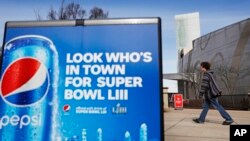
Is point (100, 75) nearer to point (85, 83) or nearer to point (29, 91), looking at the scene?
point (85, 83)

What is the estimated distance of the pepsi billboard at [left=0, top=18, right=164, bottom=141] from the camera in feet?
10.5

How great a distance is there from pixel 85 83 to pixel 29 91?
55 centimetres

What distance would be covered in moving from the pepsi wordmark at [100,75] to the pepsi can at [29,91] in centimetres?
16

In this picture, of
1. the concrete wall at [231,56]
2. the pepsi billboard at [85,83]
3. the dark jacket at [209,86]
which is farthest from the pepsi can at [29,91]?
the concrete wall at [231,56]

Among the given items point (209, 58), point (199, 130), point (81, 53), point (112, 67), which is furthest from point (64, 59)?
point (209, 58)

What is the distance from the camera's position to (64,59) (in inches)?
132

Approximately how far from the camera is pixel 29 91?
11.0 feet

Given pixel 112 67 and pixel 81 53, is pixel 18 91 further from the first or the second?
pixel 112 67

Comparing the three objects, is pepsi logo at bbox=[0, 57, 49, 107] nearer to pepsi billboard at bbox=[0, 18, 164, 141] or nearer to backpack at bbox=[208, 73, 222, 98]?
pepsi billboard at bbox=[0, 18, 164, 141]

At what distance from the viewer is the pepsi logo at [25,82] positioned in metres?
3.33

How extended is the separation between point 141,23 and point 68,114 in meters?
1.10

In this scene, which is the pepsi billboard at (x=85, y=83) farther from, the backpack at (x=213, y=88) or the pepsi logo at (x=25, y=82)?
the backpack at (x=213, y=88)

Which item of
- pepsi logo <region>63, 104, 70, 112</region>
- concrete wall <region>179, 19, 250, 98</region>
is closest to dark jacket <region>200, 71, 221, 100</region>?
pepsi logo <region>63, 104, 70, 112</region>

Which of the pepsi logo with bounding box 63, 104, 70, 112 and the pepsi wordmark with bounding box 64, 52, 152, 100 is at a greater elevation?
the pepsi wordmark with bounding box 64, 52, 152, 100
